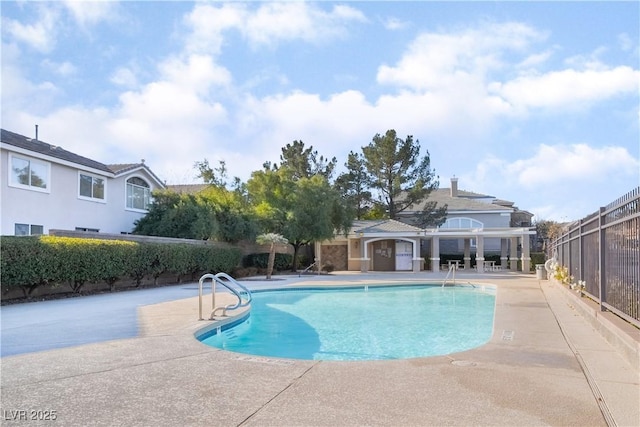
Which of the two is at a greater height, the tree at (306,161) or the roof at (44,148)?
the tree at (306,161)

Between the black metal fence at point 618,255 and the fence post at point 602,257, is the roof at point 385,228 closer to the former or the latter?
the black metal fence at point 618,255

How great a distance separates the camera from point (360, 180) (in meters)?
40.3

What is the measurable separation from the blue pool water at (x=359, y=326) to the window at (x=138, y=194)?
1082cm

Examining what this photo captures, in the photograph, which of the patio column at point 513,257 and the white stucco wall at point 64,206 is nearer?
the white stucco wall at point 64,206

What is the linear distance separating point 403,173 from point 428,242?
5888mm

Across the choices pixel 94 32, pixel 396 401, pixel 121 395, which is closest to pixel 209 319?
pixel 121 395

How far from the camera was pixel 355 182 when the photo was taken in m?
40.5

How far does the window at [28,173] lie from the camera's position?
59.9 feet

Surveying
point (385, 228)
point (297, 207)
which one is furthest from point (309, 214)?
point (385, 228)

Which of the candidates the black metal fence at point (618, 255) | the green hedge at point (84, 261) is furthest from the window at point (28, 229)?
the black metal fence at point (618, 255)

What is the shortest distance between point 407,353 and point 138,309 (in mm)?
6799

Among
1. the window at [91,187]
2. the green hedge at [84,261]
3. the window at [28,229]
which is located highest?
the window at [91,187]

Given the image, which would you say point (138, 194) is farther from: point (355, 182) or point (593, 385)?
point (593, 385)

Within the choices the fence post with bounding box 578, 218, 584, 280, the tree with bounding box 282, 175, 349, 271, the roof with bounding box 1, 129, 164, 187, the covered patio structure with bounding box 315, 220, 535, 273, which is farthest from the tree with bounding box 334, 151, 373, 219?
the fence post with bounding box 578, 218, 584, 280
